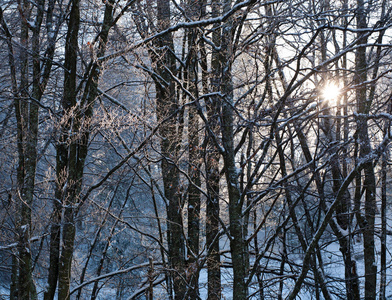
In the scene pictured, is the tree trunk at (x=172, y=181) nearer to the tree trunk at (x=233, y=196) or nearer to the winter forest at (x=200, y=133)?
the winter forest at (x=200, y=133)

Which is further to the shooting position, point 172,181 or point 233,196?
point 172,181

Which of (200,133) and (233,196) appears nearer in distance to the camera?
(233,196)

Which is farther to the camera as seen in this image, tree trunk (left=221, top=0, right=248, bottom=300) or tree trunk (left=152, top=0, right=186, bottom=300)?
tree trunk (left=152, top=0, right=186, bottom=300)

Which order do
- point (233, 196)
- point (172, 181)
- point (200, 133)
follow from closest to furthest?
1. point (233, 196)
2. point (172, 181)
3. point (200, 133)

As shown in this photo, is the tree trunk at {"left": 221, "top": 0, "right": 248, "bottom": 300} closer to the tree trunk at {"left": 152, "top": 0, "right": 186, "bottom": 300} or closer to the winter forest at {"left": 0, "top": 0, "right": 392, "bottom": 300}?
the winter forest at {"left": 0, "top": 0, "right": 392, "bottom": 300}

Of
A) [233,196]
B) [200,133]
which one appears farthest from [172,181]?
[233,196]

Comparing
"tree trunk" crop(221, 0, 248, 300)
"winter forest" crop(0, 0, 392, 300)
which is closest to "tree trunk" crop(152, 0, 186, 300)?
"winter forest" crop(0, 0, 392, 300)

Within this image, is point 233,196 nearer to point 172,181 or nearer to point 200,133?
point 172,181

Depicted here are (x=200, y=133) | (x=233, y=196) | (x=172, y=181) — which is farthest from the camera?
(x=200, y=133)

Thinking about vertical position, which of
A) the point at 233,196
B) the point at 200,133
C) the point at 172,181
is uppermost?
the point at 200,133

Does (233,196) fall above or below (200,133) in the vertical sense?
below

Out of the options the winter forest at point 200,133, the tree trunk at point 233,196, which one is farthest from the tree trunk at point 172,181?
the tree trunk at point 233,196

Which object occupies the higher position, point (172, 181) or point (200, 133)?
point (200, 133)

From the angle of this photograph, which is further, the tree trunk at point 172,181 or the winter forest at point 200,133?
the tree trunk at point 172,181
